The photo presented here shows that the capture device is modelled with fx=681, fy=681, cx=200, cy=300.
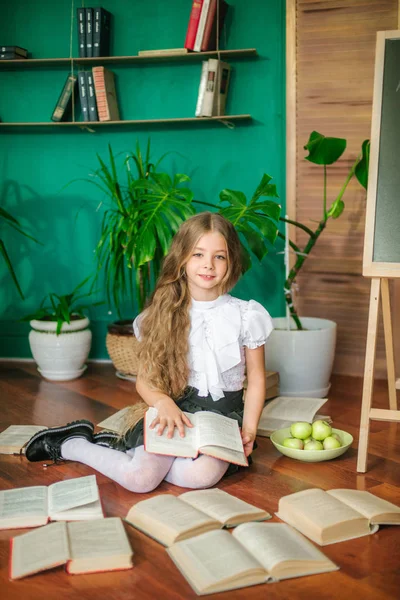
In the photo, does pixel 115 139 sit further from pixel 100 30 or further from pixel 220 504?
pixel 220 504

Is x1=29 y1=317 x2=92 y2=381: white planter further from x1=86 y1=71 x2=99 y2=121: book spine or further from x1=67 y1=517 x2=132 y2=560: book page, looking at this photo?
x1=67 y1=517 x2=132 y2=560: book page

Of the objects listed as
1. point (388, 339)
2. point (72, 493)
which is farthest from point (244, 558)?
point (388, 339)

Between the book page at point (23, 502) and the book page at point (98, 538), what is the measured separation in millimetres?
155

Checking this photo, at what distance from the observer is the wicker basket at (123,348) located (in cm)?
323

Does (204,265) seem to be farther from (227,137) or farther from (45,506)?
(227,137)

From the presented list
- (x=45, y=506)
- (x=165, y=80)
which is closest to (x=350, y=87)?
(x=165, y=80)

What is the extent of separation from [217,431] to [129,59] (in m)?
2.11

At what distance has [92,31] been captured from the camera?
335 cm

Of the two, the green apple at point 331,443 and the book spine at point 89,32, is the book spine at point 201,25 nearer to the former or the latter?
the book spine at point 89,32

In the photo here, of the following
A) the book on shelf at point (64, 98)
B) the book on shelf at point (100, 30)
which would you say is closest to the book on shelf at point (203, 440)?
the book on shelf at point (64, 98)

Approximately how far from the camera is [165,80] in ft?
11.3

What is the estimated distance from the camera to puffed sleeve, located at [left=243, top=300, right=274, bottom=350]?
7.06 ft

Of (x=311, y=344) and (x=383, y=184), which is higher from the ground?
(x=383, y=184)

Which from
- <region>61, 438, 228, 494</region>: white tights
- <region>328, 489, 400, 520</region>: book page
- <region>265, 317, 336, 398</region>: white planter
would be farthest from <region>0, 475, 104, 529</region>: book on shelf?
<region>265, 317, 336, 398</region>: white planter
